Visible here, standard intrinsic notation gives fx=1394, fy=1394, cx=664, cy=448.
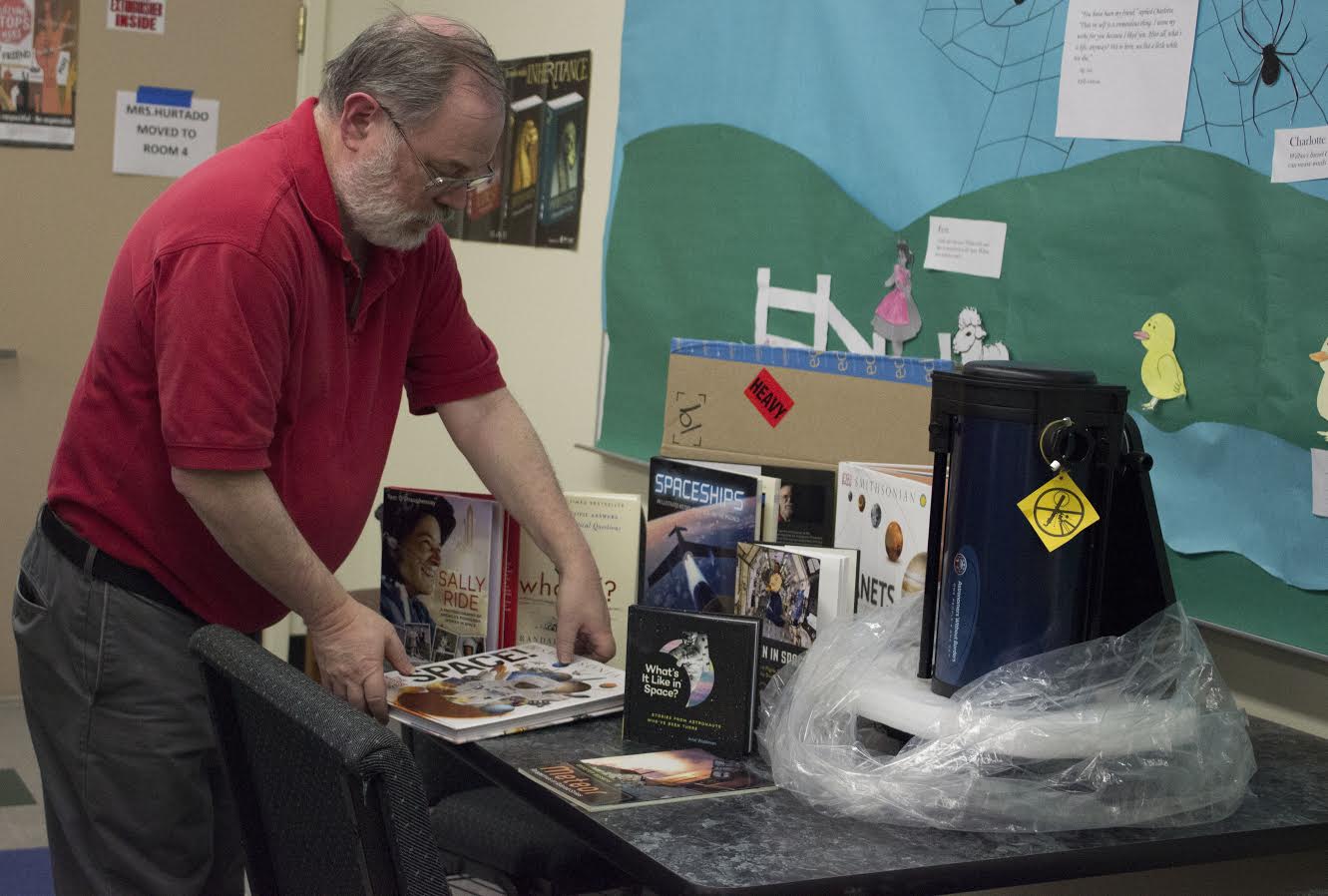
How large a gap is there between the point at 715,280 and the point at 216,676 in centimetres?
154

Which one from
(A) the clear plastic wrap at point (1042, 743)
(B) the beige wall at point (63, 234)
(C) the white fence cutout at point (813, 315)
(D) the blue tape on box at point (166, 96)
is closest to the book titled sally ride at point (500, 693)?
(A) the clear plastic wrap at point (1042, 743)

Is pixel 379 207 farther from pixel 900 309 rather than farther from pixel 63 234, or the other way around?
pixel 63 234

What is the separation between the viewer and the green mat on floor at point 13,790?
3.25m

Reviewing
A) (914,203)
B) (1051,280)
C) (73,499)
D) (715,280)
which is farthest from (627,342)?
(73,499)

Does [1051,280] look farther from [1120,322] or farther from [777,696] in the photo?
[777,696]

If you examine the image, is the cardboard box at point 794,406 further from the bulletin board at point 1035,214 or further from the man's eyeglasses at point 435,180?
the man's eyeglasses at point 435,180

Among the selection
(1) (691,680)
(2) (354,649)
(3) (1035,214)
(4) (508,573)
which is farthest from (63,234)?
(1) (691,680)

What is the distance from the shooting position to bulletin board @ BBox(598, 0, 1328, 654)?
1.60m

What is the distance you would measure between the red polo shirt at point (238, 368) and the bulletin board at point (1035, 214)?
0.73m

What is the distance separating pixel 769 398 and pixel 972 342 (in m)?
0.30

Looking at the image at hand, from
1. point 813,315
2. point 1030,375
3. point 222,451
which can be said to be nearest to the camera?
point 1030,375

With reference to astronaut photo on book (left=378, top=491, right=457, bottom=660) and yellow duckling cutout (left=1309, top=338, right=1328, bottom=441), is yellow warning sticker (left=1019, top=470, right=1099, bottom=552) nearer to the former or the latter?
yellow duckling cutout (left=1309, top=338, right=1328, bottom=441)

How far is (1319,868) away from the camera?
58.2 inches

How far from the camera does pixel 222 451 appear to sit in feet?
4.76
